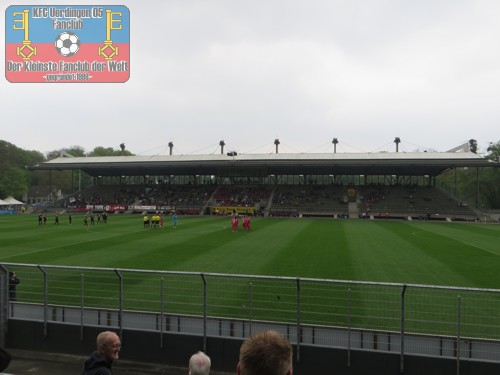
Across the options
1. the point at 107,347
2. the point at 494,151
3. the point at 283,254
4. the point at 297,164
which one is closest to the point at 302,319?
the point at 107,347

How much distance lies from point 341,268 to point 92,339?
12.4 meters

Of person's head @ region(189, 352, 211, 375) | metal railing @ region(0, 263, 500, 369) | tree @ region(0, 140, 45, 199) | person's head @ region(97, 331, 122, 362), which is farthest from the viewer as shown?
tree @ region(0, 140, 45, 199)

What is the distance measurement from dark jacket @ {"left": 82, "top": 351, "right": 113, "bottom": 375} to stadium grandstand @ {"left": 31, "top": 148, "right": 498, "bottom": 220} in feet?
196

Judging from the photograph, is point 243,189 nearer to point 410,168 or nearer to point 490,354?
point 410,168

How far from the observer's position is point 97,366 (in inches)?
152

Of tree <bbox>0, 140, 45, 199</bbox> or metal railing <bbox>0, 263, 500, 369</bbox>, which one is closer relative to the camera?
metal railing <bbox>0, 263, 500, 369</bbox>

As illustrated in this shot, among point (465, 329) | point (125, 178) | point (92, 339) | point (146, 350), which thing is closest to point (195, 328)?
point (146, 350)

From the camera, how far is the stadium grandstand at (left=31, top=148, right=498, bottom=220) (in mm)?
62138

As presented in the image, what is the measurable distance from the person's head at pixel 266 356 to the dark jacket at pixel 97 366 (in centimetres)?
203

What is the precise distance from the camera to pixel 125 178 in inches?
3322

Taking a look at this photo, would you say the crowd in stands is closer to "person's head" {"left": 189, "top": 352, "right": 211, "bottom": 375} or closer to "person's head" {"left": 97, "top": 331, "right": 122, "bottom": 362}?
"person's head" {"left": 97, "top": 331, "right": 122, "bottom": 362}

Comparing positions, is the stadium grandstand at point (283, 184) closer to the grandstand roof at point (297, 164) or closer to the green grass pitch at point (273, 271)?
the grandstand roof at point (297, 164)

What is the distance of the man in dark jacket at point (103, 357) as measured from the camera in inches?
150

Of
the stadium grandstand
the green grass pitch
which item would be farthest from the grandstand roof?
the green grass pitch
